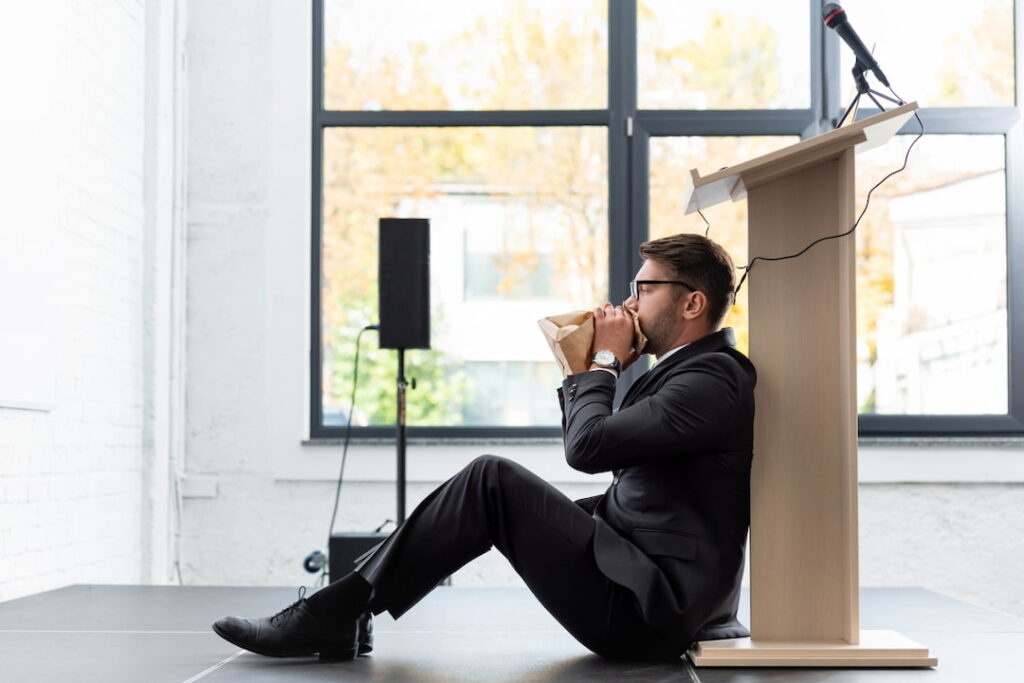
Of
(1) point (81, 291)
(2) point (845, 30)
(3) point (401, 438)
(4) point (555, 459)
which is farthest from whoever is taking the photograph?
(4) point (555, 459)

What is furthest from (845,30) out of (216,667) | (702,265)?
(216,667)

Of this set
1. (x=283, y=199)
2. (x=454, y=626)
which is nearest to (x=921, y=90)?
(x=283, y=199)

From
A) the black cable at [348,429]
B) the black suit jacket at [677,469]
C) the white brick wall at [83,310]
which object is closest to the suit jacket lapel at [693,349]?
the black suit jacket at [677,469]

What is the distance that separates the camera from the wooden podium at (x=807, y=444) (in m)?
2.52

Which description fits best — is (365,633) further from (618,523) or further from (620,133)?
(620,133)

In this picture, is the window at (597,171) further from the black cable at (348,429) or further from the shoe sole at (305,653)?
the shoe sole at (305,653)

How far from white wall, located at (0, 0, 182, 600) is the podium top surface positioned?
2.22m

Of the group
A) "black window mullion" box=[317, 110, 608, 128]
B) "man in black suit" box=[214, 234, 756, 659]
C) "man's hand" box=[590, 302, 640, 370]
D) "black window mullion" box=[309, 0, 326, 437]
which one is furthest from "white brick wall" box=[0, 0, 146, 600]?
"man's hand" box=[590, 302, 640, 370]

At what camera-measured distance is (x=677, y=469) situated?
2498 mm

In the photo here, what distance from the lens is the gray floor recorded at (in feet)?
8.14

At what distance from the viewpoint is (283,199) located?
5199 millimetres

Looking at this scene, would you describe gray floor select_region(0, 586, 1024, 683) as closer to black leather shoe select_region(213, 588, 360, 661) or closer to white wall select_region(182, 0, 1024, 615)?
black leather shoe select_region(213, 588, 360, 661)

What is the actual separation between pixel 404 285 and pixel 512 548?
7.08 feet

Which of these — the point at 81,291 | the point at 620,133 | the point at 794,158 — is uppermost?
the point at 620,133
